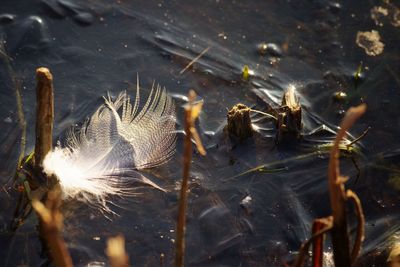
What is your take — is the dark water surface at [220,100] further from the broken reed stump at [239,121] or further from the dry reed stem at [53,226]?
the dry reed stem at [53,226]

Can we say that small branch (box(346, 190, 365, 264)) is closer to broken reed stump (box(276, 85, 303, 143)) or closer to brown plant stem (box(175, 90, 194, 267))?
brown plant stem (box(175, 90, 194, 267))

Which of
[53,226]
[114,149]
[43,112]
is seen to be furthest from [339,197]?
[114,149]

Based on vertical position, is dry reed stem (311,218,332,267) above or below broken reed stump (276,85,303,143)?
below

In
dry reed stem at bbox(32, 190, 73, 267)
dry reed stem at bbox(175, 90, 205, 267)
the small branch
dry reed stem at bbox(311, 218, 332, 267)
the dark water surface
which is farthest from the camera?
the dark water surface

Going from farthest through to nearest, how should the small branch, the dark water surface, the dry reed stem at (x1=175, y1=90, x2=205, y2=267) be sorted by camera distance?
the dark water surface < the small branch < the dry reed stem at (x1=175, y1=90, x2=205, y2=267)

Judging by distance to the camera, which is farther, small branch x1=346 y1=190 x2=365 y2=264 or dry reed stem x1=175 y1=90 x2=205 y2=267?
small branch x1=346 y1=190 x2=365 y2=264

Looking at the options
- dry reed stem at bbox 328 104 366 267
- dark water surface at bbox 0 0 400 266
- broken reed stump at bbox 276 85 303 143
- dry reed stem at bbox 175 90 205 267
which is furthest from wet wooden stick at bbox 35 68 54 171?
broken reed stump at bbox 276 85 303 143
